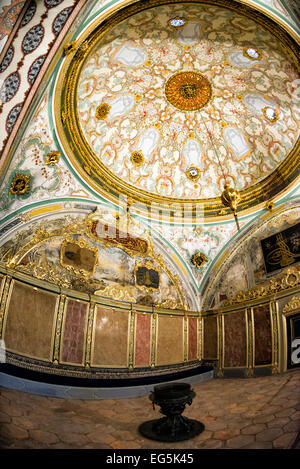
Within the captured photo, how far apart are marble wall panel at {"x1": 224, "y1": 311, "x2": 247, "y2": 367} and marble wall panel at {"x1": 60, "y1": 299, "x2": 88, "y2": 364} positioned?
5341 mm

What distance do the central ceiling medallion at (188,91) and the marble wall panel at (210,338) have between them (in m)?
8.30

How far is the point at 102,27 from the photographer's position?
841cm

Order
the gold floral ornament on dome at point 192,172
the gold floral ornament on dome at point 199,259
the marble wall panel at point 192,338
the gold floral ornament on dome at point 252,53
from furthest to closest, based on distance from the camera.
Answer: the gold floral ornament on dome at point 199,259
the gold floral ornament on dome at point 192,172
the marble wall panel at point 192,338
the gold floral ornament on dome at point 252,53

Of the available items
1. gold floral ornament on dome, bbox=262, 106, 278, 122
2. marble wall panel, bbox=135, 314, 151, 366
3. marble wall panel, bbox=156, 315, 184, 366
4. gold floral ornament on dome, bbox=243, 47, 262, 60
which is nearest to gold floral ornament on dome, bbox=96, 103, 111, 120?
gold floral ornament on dome, bbox=243, 47, 262, 60

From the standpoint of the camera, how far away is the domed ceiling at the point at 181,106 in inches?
369

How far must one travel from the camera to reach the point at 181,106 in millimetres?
12102

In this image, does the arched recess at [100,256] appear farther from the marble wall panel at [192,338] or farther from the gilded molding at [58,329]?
the marble wall panel at [192,338]

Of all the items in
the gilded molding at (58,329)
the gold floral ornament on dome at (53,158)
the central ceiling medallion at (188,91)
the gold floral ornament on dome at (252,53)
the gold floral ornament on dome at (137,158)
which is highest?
the central ceiling medallion at (188,91)

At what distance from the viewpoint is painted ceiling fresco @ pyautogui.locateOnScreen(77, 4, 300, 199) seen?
9.57 meters

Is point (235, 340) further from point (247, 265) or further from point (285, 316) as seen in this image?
point (247, 265)

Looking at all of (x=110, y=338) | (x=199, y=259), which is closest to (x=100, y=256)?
(x=110, y=338)

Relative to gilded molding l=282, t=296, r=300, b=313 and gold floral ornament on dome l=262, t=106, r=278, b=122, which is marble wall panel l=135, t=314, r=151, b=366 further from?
gold floral ornament on dome l=262, t=106, r=278, b=122

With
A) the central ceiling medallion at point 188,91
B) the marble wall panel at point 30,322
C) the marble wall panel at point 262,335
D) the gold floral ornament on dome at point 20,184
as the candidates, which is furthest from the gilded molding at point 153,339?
the central ceiling medallion at point 188,91

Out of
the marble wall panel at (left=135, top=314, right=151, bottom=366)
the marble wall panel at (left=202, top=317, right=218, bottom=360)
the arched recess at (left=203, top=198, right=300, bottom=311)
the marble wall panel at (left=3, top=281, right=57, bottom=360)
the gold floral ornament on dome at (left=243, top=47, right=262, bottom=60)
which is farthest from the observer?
the marble wall panel at (left=202, top=317, right=218, bottom=360)
